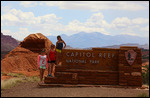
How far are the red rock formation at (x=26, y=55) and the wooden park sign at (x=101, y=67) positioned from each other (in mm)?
12748

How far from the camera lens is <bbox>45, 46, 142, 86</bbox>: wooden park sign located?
12039mm

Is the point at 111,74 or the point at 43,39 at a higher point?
the point at 43,39

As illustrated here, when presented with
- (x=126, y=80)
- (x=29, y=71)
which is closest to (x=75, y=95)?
Answer: (x=126, y=80)

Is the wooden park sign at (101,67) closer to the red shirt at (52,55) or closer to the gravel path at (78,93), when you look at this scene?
A: the red shirt at (52,55)

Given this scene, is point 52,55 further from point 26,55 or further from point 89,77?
point 26,55

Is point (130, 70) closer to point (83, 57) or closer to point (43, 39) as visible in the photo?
point (83, 57)

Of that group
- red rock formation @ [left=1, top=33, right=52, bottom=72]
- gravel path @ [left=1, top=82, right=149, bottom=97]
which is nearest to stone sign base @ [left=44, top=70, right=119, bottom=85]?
gravel path @ [left=1, top=82, right=149, bottom=97]

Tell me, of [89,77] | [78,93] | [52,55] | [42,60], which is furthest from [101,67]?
[78,93]

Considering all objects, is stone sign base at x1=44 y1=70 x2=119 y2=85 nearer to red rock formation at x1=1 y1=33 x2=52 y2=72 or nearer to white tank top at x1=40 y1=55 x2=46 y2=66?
white tank top at x1=40 y1=55 x2=46 y2=66

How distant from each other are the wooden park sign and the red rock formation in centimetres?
1275

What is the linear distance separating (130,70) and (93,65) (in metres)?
1.85

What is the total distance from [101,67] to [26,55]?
14.9m

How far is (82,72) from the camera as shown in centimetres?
1227

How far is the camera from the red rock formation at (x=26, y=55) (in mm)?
24406
